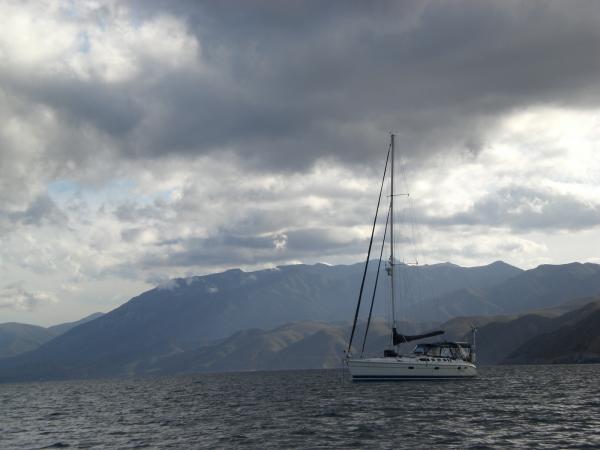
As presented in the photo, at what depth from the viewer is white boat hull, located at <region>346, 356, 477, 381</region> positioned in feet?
312

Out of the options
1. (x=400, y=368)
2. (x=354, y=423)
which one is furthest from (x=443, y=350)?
(x=354, y=423)

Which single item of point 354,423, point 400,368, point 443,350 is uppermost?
point 443,350

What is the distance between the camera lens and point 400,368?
95.2 m

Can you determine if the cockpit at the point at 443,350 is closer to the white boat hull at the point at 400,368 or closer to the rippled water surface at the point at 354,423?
the white boat hull at the point at 400,368

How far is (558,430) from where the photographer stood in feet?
160

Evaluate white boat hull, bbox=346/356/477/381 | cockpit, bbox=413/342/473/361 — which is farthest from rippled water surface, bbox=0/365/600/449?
cockpit, bbox=413/342/473/361

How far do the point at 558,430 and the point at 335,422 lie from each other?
60.7ft

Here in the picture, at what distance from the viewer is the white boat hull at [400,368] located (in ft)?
312

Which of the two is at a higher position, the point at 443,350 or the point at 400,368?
the point at 443,350

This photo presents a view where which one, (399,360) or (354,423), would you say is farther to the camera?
(399,360)

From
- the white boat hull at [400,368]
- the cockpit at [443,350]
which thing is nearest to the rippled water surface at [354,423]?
the white boat hull at [400,368]

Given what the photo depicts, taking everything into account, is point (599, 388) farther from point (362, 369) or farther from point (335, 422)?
point (335, 422)

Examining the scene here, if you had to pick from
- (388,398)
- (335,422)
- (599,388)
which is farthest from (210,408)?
(599,388)

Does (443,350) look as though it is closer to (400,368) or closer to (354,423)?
(400,368)
